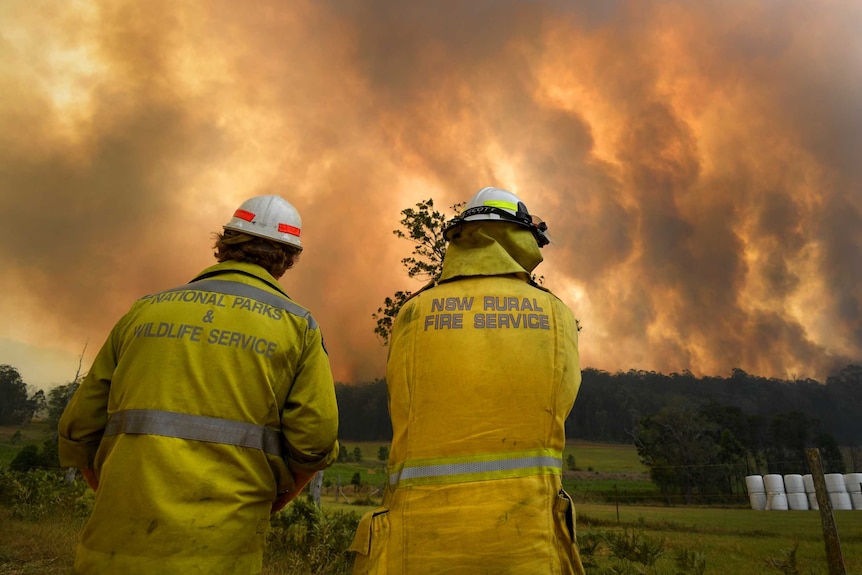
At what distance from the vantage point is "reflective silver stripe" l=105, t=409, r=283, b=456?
8.21ft

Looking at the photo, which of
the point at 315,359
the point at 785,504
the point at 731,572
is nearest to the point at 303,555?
the point at 315,359

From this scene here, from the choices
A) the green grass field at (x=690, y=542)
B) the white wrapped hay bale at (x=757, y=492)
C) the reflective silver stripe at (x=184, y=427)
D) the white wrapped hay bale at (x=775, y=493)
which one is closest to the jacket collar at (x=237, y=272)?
the reflective silver stripe at (x=184, y=427)

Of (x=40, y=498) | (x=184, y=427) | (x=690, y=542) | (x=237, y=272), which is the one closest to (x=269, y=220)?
(x=237, y=272)

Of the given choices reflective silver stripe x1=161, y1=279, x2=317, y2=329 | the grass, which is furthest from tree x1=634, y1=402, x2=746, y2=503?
reflective silver stripe x1=161, y1=279, x2=317, y2=329

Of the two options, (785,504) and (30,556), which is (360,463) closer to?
(785,504)

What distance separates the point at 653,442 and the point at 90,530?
89.3 m

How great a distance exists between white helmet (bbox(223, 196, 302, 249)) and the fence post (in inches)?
411

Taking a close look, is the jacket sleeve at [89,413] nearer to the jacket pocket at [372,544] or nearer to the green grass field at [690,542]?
the jacket pocket at [372,544]

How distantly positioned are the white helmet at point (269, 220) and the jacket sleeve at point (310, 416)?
95 cm

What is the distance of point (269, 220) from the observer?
3.71m

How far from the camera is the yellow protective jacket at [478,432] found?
216 cm

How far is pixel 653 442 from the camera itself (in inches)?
3169

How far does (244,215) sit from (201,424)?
170 centimetres

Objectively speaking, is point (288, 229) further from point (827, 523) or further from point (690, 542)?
point (690, 542)
